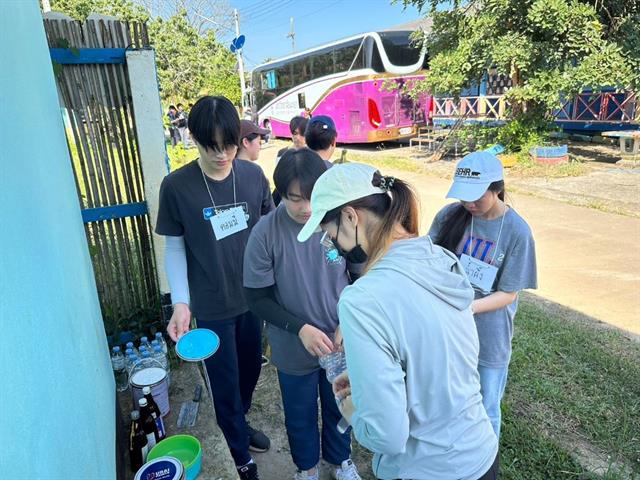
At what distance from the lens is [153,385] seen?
7.61ft

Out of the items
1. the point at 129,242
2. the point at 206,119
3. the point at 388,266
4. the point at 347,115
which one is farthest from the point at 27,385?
the point at 347,115

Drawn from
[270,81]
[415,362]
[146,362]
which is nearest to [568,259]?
[146,362]

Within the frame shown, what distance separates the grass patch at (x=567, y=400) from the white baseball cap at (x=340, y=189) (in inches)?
75.4

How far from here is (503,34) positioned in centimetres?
911

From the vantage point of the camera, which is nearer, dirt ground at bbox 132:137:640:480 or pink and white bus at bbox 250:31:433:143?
dirt ground at bbox 132:137:640:480

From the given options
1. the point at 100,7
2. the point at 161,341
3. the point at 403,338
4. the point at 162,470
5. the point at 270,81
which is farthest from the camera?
the point at 100,7

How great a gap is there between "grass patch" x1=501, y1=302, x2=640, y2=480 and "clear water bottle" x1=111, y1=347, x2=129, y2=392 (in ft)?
7.25

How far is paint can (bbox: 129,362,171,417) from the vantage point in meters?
2.31

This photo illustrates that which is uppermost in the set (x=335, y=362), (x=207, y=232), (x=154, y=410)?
(x=207, y=232)

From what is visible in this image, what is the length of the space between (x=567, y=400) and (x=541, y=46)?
7.65 meters

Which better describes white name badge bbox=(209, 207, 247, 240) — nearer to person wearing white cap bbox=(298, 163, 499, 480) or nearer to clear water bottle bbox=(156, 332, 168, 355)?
person wearing white cap bbox=(298, 163, 499, 480)

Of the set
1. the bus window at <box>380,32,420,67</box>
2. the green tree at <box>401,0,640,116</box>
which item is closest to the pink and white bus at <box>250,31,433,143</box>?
the bus window at <box>380,32,420,67</box>

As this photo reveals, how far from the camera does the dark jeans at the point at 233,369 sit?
2.32 metres

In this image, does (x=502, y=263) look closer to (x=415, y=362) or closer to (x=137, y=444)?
(x=415, y=362)
